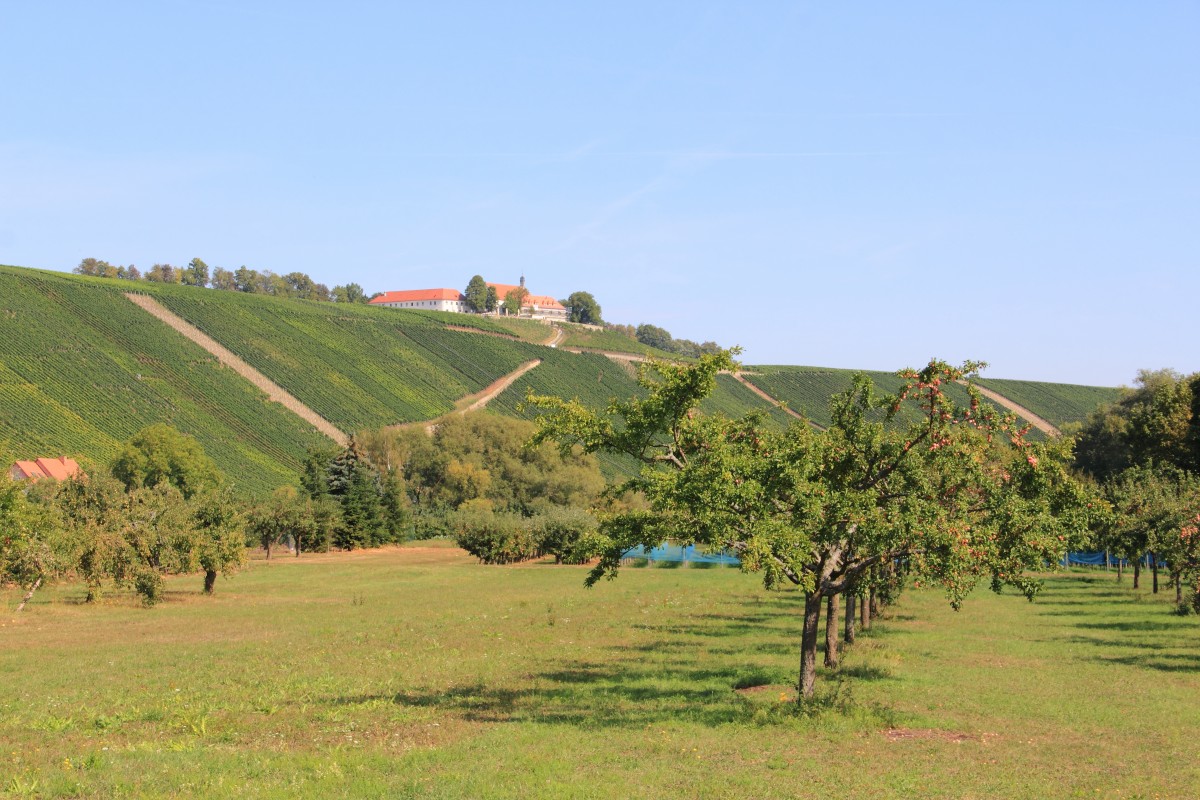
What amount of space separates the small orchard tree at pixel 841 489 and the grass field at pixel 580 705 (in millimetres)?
3120

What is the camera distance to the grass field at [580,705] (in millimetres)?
16422

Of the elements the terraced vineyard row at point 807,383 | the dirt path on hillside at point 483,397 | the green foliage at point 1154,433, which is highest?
the terraced vineyard row at point 807,383

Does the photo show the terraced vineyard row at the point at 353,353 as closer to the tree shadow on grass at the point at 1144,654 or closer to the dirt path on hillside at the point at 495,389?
the dirt path on hillside at the point at 495,389

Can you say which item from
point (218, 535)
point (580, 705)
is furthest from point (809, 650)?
point (218, 535)

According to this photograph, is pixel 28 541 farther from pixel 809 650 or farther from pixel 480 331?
pixel 480 331

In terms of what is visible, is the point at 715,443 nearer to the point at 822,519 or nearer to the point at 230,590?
the point at 822,519

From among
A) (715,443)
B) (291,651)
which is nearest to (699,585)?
(291,651)

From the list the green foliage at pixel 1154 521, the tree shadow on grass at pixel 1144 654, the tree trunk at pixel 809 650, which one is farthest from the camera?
the green foliage at pixel 1154 521

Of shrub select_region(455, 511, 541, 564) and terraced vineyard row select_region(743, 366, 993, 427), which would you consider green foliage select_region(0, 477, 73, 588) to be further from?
terraced vineyard row select_region(743, 366, 993, 427)

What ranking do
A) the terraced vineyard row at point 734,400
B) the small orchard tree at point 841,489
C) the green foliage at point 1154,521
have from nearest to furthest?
1. the small orchard tree at point 841,489
2. the green foliage at point 1154,521
3. the terraced vineyard row at point 734,400

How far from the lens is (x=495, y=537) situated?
248ft

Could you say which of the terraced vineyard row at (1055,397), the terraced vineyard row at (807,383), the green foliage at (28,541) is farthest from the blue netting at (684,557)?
the terraced vineyard row at (1055,397)

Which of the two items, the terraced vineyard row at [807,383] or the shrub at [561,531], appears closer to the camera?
the shrub at [561,531]

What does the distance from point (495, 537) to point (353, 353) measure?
84.2 metres
